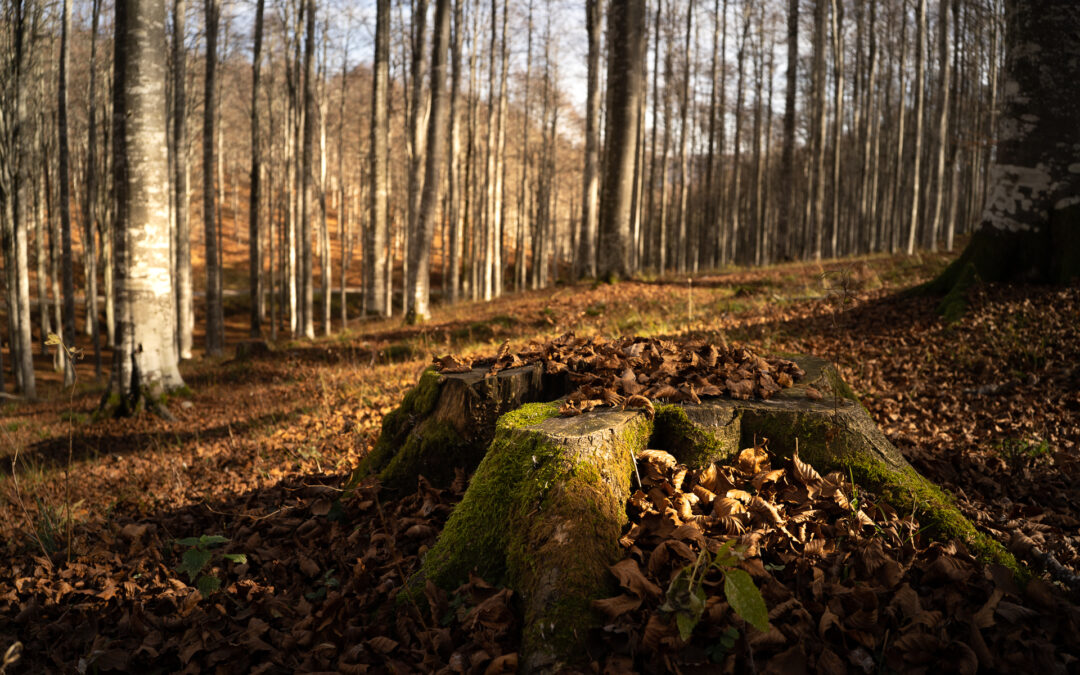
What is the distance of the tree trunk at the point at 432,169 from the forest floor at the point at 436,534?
23.1ft

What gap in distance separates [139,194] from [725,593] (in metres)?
8.37

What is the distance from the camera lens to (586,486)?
2490 mm

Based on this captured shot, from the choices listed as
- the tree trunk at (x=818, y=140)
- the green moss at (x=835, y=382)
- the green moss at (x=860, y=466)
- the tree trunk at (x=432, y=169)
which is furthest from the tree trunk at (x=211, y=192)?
the tree trunk at (x=818, y=140)

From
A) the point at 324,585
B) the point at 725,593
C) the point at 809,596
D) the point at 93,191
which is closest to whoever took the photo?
the point at 725,593

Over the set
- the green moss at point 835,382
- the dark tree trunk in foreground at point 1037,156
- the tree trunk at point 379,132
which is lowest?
the green moss at point 835,382

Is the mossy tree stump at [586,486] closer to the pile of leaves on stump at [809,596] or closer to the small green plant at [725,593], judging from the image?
the pile of leaves on stump at [809,596]

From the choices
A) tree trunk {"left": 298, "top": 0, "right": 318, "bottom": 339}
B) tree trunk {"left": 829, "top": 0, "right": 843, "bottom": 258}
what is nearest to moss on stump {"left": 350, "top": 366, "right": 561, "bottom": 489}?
tree trunk {"left": 298, "top": 0, "right": 318, "bottom": 339}

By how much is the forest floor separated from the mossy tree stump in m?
0.11

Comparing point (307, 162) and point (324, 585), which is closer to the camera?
point (324, 585)

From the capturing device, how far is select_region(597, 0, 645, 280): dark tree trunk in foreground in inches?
480

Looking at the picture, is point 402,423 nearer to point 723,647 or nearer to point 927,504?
point 723,647

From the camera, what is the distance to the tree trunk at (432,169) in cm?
1374

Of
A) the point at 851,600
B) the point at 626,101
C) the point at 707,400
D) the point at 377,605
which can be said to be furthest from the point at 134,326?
the point at 626,101

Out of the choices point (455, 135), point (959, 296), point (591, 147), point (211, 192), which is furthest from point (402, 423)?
point (455, 135)
